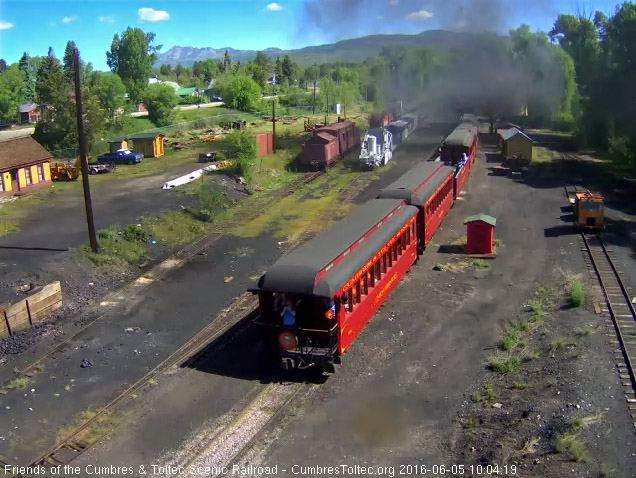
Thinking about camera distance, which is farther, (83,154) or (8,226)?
(8,226)

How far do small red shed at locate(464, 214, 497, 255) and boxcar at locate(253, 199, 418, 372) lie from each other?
9.42 metres

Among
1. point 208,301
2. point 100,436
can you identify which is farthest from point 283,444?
point 208,301

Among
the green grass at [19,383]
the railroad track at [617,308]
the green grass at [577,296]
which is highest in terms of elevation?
the green grass at [577,296]

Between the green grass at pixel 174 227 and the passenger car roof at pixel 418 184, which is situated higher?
the passenger car roof at pixel 418 184

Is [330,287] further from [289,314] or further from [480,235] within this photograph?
[480,235]

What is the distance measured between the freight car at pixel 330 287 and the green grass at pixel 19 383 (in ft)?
21.5

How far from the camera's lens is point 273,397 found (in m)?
14.8

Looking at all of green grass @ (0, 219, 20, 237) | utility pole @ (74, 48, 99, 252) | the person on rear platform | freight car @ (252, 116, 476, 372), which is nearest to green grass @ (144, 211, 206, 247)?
utility pole @ (74, 48, 99, 252)

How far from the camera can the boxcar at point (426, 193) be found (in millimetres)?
24094

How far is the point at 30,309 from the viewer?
19.5 meters

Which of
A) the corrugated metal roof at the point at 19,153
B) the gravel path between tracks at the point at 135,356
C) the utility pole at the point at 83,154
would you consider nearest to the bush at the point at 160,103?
the corrugated metal roof at the point at 19,153

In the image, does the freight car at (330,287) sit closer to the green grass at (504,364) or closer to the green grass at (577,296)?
the green grass at (504,364)

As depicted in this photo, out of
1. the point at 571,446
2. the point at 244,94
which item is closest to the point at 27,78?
the point at 244,94

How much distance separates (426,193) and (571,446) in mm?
14750
